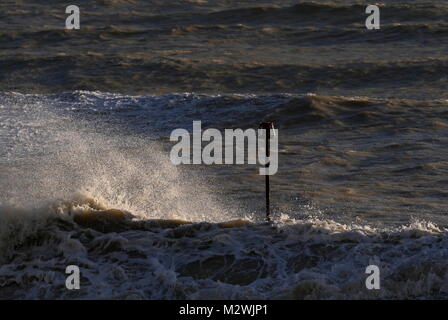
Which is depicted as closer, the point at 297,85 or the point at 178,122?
the point at 178,122

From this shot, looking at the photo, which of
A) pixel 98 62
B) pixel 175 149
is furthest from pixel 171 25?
pixel 175 149

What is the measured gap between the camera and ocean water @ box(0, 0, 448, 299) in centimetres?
703

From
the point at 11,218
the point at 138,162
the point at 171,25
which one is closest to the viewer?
the point at 11,218

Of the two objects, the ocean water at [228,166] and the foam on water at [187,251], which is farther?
the ocean water at [228,166]

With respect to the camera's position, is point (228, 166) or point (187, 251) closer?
point (187, 251)

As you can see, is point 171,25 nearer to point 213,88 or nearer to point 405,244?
point 213,88

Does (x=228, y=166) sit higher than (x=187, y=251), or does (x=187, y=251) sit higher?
(x=187, y=251)

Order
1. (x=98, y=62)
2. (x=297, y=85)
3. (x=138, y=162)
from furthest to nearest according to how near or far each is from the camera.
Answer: (x=98, y=62) → (x=297, y=85) → (x=138, y=162)

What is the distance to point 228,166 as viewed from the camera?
11.4 m

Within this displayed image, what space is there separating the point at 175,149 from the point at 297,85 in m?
5.90

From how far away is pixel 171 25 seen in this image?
24.8 meters

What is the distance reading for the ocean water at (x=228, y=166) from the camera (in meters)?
7.03

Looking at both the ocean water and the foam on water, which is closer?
the foam on water

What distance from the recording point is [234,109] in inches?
597
